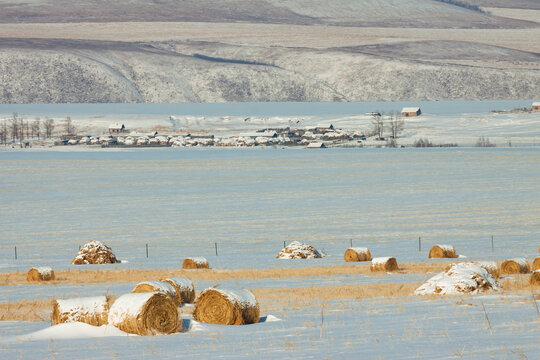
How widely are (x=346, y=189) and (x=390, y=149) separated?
64318 mm

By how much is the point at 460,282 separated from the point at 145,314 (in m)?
9.48

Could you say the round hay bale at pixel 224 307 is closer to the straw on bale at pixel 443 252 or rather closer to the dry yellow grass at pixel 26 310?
the dry yellow grass at pixel 26 310

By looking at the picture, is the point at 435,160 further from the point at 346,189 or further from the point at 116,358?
the point at 116,358

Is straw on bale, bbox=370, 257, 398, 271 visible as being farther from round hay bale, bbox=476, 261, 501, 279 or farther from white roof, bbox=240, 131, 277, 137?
white roof, bbox=240, 131, 277, 137

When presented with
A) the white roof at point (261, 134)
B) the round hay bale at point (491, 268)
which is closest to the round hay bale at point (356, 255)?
Answer: the round hay bale at point (491, 268)

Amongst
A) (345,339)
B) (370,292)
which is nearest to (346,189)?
(370,292)

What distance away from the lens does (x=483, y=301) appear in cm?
2036

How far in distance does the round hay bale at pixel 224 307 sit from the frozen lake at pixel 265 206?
18751 mm

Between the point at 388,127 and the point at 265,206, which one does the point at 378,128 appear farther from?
the point at 265,206

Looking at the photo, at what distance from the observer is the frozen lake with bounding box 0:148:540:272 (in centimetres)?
4534

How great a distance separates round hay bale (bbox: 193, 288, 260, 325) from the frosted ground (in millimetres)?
243

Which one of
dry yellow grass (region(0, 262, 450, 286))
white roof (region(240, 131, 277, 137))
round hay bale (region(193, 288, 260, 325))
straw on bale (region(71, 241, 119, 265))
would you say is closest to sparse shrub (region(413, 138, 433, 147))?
white roof (region(240, 131, 277, 137))

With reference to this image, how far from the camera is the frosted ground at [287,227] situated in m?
15.5

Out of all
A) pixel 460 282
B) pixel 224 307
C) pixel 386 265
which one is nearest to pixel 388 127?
pixel 386 265
